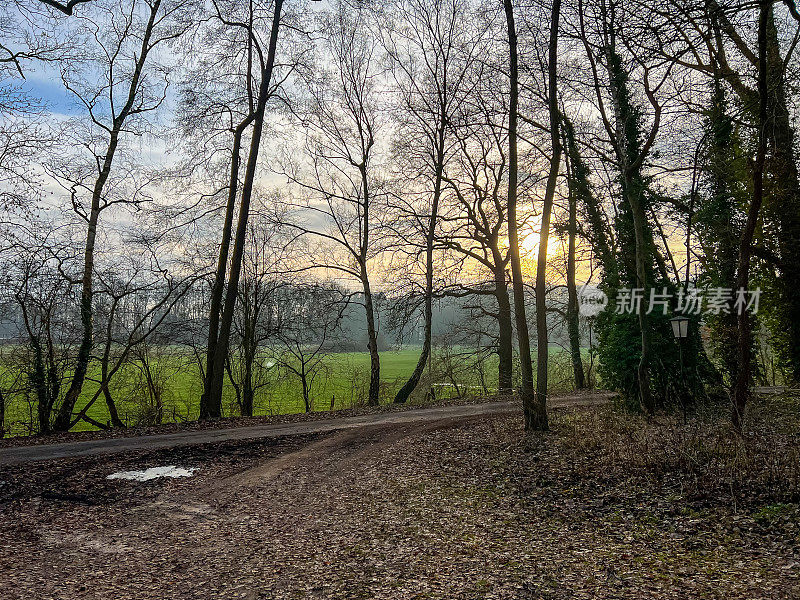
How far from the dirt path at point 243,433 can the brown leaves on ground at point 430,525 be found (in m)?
0.94

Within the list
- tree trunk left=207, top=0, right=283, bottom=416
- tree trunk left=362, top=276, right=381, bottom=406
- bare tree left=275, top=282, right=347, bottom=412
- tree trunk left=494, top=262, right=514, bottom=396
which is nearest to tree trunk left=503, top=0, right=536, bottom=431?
tree trunk left=207, top=0, right=283, bottom=416

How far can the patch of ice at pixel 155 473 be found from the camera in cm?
830

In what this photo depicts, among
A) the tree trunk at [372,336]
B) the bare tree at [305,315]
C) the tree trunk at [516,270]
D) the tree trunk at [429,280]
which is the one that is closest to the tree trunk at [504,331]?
the tree trunk at [429,280]

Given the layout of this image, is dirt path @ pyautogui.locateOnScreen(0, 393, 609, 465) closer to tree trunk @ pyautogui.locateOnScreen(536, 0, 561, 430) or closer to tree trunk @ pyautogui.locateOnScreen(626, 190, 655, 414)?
tree trunk @ pyautogui.locateOnScreen(536, 0, 561, 430)

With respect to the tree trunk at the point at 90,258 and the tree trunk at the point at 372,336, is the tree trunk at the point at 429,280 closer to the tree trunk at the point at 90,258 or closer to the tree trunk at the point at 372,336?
the tree trunk at the point at 372,336

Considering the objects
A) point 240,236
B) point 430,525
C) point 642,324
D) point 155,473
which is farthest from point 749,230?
point 240,236

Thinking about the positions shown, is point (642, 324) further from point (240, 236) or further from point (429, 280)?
point (240, 236)

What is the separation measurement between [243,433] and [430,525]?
666cm

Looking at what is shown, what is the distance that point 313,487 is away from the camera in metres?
7.87

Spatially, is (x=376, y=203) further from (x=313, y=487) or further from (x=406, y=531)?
(x=406, y=531)

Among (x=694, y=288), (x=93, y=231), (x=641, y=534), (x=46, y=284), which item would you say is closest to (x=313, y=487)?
(x=641, y=534)

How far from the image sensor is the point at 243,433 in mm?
11711

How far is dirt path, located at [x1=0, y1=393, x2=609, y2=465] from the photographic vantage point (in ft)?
32.0

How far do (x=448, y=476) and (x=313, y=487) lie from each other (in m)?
1.97
